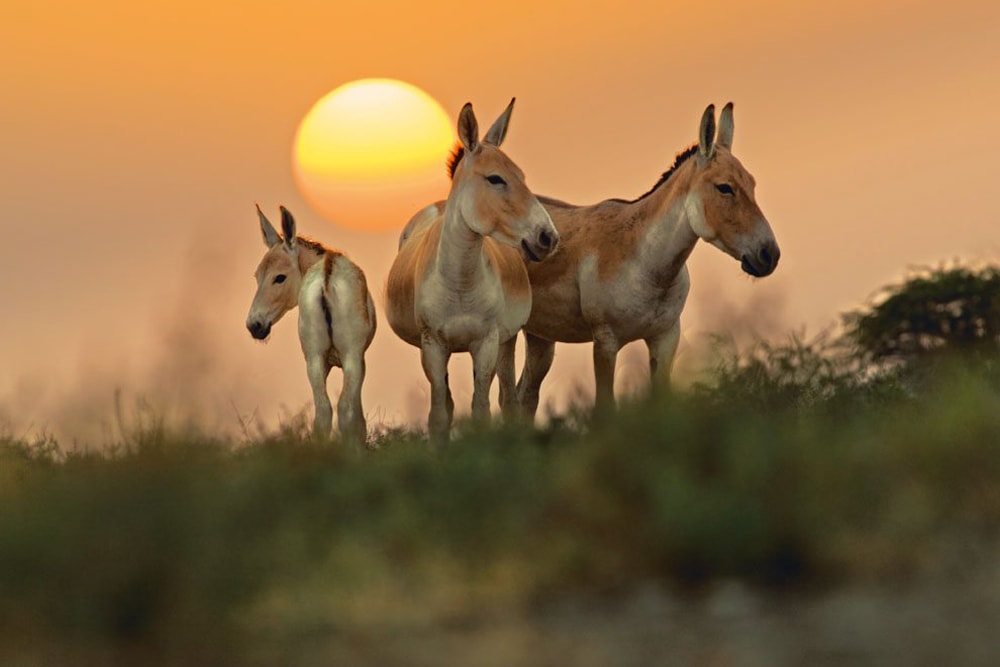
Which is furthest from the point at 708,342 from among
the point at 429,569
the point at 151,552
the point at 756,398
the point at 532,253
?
the point at 151,552

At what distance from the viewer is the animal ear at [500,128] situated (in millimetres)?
12453

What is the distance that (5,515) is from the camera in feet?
27.0

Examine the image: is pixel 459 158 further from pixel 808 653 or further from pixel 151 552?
pixel 808 653

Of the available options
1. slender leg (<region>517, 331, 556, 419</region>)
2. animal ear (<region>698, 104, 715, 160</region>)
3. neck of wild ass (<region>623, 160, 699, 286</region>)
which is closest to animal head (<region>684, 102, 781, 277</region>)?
animal ear (<region>698, 104, 715, 160</region>)

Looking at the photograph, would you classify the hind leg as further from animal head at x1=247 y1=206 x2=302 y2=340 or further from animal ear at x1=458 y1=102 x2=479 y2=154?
animal ear at x1=458 y1=102 x2=479 y2=154

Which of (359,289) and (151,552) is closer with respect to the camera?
(151,552)

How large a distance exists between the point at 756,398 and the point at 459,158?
3890 millimetres

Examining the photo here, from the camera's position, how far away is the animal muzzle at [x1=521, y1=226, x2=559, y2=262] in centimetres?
1183

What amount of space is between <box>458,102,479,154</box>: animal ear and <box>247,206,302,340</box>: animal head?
2.72 metres

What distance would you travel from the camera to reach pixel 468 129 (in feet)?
39.9

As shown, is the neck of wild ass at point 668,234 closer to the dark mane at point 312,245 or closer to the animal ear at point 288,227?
the dark mane at point 312,245

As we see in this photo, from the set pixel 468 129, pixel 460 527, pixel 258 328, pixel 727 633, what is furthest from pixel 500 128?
pixel 727 633

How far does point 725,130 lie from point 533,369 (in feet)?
11.8

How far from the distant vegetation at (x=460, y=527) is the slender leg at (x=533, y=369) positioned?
5.86m
